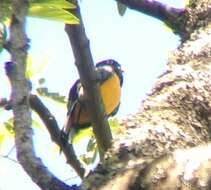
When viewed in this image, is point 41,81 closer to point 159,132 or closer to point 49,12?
point 49,12

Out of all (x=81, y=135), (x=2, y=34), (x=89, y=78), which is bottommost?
(x=81, y=135)

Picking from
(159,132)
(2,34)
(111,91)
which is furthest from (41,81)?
(111,91)

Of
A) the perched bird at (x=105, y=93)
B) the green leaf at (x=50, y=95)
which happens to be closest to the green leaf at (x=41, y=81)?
the green leaf at (x=50, y=95)

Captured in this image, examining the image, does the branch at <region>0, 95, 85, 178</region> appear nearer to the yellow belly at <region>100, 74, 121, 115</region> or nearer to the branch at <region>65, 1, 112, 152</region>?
the branch at <region>65, 1, 112, 152</region>

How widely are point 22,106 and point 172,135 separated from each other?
318 millimetres

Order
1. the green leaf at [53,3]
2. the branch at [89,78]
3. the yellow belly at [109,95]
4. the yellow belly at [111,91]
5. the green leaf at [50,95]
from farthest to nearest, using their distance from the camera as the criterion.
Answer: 1. the yellow belly at [111,91]
2. the yellow belly at [109,95]
3. the green leaf at [50,95]
4. the branch at [89,78]
5. the green leaf at [53,3]

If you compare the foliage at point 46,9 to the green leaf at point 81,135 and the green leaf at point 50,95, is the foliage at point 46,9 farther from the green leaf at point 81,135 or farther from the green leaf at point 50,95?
the green leaf at point 81,135

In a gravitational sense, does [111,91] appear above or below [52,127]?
below

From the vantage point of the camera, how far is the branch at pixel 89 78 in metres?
2.13

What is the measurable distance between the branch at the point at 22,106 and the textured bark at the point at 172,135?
87 mm

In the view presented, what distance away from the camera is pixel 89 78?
2383 mm

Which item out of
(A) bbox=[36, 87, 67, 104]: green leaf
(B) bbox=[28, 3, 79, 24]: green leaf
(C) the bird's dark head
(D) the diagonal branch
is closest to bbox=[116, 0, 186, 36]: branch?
(D) the diagonal branch

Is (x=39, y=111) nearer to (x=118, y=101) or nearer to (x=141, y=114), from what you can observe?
(x=141, y=114)

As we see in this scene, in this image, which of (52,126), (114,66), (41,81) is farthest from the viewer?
(114,66)
